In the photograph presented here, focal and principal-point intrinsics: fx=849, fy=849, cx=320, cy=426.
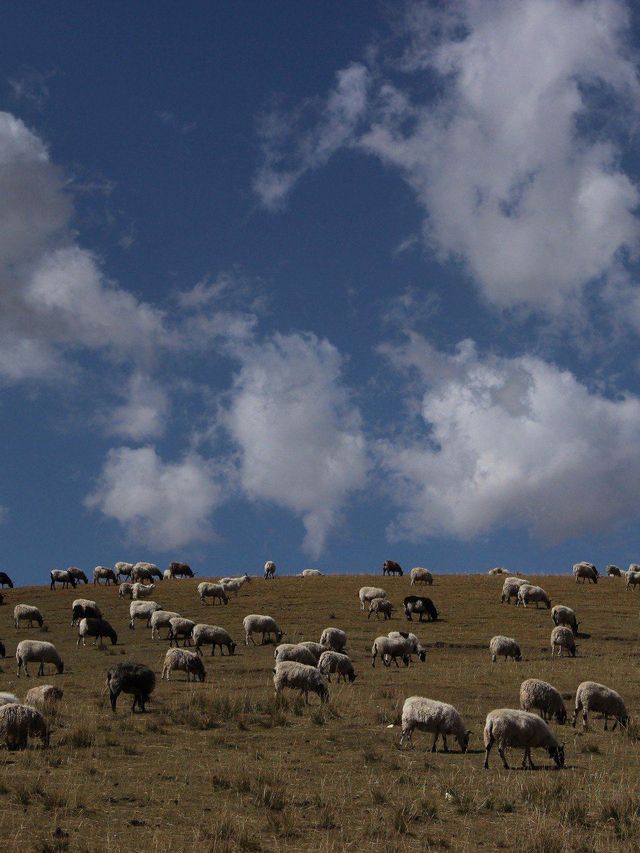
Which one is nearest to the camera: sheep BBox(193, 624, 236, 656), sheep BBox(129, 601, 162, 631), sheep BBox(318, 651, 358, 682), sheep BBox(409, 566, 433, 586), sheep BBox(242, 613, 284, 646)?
sheep BBox(318, 651, 358, 682)

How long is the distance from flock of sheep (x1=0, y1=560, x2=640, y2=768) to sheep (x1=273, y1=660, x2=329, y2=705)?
0.09ft

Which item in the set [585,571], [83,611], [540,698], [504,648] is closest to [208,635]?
[504,648]

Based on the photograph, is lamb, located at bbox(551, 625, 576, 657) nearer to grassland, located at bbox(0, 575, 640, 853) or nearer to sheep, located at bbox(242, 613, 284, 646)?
grassland, located at bbox(0, 575, 640, 853)

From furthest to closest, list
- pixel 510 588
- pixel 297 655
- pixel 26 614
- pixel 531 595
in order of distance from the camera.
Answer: pixel 510 588 → pixel 531 595 → pixel 26 614 → pixel 297 655

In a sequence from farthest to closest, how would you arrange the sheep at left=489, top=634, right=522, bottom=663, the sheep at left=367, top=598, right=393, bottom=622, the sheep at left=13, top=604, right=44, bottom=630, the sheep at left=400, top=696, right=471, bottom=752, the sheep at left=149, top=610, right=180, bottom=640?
the sheep at left=367, top=598, right=393, bottom=622
the sheep at left=13, top=604, right=44, bottom=630
the sheep at left=149, top=610, right=180, bottom=640
the sheep at left=489, top=634, right=522, bottom=663
the sheep at left=400, top=696, right=471, bottom=752

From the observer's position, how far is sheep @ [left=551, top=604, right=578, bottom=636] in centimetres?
4369

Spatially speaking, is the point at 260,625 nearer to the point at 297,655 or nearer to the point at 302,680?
the point at 297,655

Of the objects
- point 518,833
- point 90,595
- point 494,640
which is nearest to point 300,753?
point 518,833

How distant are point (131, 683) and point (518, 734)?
10642 mm

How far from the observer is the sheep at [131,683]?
22.6 meters

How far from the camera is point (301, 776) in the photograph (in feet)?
52.3

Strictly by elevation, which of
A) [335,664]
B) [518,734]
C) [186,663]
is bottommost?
[518,734]

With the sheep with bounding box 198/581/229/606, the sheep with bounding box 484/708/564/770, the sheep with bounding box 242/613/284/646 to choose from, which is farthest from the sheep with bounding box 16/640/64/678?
the sheep with bounding box 198/581/229/606

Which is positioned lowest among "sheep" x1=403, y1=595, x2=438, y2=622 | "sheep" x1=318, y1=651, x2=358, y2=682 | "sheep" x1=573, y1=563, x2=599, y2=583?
"sheep" x1=318, y1=651, x2=358, y2=682
